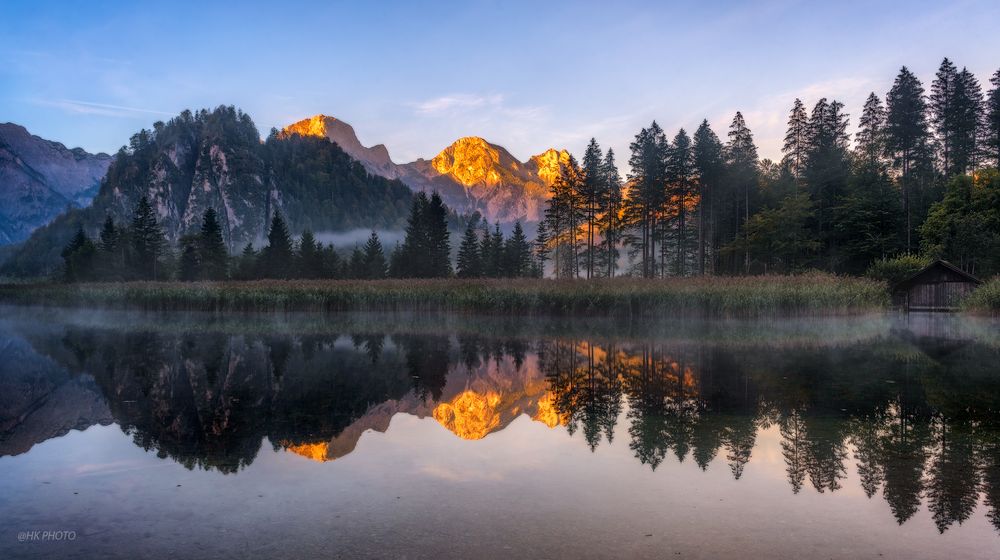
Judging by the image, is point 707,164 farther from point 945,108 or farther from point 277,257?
point 277,257

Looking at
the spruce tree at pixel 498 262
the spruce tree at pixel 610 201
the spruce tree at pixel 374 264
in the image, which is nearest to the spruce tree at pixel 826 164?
the spruce tree at pixel 610 201

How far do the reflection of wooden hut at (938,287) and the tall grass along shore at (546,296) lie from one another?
7965 mm

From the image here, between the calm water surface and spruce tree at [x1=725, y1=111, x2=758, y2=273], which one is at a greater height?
spruce tree at [x1=725, y1=111, x2=758, y2=273]

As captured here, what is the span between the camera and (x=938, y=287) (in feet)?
148

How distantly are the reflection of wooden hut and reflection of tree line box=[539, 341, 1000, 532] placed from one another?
28902 mm

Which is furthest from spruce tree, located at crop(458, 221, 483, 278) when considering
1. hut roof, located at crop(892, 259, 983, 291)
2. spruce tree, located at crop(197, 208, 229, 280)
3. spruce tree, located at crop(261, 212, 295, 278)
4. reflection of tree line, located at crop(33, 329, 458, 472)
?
reflection of tree line, located at crop(33, 329, 458, 472)

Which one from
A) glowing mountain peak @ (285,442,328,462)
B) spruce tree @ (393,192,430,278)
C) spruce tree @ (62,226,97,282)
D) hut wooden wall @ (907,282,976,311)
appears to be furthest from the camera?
spruce tree @ (62,226,97,282)

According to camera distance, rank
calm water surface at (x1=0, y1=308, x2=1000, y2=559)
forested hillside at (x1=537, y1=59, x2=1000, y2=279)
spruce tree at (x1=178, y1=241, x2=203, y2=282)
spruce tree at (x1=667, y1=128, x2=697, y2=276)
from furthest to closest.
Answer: spruce tree at (x1=178, y1=241, x2=203, y2=282), spruce tree at (x1=667, y1=128, x2=697, y2=276), forested hillside at (x1=537, y1=59, x2=1000, y2=279), calm water surface at (x1=0, y1=308, x2=1000, y2=559)

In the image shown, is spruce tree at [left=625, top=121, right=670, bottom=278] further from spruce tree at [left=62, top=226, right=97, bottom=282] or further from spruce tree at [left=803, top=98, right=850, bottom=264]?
spruce tree at [left=62, top=226, right=97, bottom=282]

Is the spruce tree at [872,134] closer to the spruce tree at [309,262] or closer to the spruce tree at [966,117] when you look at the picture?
the spruce tree at [966,117]

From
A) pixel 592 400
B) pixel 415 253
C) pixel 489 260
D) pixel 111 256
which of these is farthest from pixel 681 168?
pixel 111 256

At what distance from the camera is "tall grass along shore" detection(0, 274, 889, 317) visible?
32938 mm

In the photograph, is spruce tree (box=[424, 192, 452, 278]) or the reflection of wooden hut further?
spruce tree (box=[424, 192, 452, 278])

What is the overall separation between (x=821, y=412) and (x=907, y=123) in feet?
240
